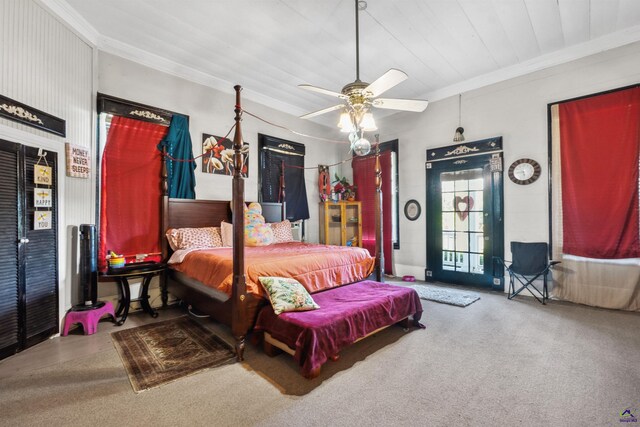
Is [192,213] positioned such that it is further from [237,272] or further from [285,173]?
[237,272]

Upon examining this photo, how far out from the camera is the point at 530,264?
3648 mm

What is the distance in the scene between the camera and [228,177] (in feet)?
14.2

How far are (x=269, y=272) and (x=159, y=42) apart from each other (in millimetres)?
2922

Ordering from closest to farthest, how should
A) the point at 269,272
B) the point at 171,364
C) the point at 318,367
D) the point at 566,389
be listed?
the point at 566,389 → the point at 318,367 → the point at 171,364 → the point at 269,272

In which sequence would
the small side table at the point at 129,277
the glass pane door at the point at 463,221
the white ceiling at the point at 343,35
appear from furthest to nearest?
the glass pane door at the point at 463,221 < the small side table at the point at 129,277 < the white ceiling at the point at 343,35

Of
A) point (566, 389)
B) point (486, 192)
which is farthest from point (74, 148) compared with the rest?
point (486, 192)

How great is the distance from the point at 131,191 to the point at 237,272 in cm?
208

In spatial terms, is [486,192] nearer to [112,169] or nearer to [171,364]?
[171,364]

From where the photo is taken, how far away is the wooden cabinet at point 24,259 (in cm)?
227

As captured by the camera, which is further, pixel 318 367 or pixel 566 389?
pixel 318 367

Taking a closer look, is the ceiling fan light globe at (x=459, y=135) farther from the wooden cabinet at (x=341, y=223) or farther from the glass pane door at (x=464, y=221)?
the wooden cabinet at (x=341, y=223)

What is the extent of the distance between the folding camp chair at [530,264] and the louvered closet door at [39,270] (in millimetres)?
5102

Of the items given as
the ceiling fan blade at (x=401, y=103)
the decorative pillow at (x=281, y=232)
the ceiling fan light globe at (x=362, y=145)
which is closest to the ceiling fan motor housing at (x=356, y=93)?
the ceiling fan blade at (x=401, y=103)

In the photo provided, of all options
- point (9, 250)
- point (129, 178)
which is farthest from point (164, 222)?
point (9, 250)
